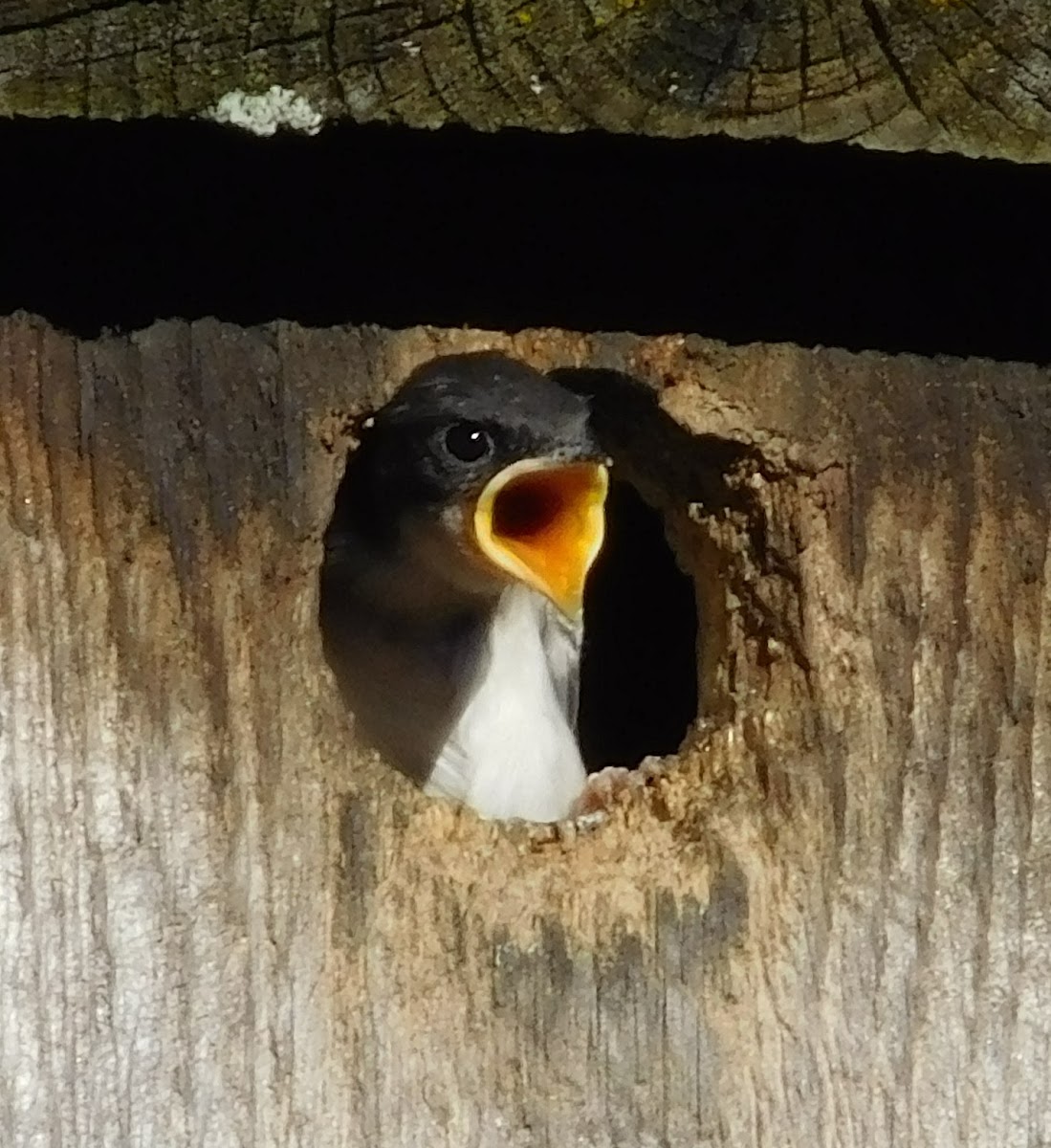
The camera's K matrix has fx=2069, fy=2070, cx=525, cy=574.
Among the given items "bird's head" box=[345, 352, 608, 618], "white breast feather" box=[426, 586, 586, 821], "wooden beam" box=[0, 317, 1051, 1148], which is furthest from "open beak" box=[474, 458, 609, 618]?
"white breast feather" box=[426, 586, 586, 821]

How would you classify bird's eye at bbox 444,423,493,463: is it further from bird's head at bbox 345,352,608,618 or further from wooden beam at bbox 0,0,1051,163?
wooden beam at bbox 0,0,1051,163

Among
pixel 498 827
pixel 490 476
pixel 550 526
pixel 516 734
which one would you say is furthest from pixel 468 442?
pixel 498 827

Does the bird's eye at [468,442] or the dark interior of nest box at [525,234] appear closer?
the dark interior of nest box at [525,234]

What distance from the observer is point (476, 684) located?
2109 mm

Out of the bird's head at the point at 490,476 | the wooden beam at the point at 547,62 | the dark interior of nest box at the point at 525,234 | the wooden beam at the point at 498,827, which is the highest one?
the wooden beam at the point at 547,62

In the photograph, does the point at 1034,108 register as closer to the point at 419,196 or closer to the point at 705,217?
the point at 705,217

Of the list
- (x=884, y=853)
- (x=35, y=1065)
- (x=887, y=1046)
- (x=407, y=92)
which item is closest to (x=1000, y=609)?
(x=884, y=853)

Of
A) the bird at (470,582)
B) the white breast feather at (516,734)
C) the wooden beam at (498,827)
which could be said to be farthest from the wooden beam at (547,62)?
the white breast feather at (516,734)

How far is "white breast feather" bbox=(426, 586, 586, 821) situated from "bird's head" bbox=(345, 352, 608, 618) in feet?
0.45

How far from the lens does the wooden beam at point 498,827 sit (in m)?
1.18

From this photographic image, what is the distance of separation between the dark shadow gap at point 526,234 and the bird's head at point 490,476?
0.33ft

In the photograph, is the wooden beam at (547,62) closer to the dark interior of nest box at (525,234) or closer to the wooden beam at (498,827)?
the dark interior of nest box at (525,234)

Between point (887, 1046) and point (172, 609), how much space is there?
0.51 meters

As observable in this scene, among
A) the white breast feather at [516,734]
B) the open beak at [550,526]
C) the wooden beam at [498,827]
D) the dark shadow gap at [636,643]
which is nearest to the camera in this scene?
the wooden beam at [498,827]
